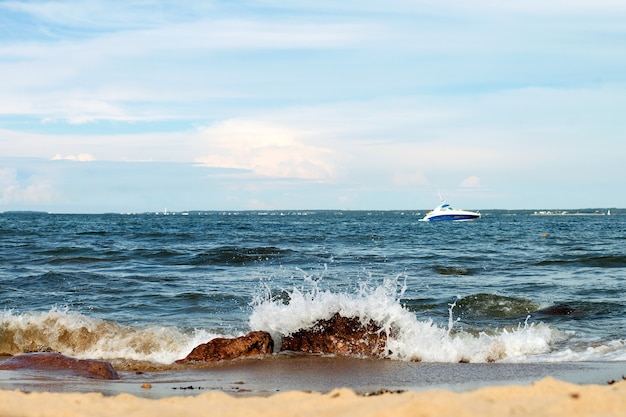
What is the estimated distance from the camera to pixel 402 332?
30.3 ft

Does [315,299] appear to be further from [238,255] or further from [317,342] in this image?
[238,255]

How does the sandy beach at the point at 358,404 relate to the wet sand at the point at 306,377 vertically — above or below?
above

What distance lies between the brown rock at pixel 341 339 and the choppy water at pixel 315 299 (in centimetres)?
13

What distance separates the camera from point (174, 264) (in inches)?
841

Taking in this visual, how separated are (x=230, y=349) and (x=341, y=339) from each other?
1478mm

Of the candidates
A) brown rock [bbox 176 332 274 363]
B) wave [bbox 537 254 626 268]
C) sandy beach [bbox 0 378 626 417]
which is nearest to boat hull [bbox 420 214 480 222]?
wave [bbox 537 254 626 268]

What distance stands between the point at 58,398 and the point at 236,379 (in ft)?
8.46

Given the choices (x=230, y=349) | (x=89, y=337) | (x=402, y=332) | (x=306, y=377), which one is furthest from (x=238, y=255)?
(x=306, y=377)

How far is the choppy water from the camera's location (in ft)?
30.9

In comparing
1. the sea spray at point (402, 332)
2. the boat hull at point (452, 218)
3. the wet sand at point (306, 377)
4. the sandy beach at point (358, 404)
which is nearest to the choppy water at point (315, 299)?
the sea spray at point (402, 332)

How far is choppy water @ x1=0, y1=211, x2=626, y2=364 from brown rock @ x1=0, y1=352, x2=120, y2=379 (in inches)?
63.8

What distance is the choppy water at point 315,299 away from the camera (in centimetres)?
941

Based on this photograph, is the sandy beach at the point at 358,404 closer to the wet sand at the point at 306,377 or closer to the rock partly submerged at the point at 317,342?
the wet sand at the point at 306,377

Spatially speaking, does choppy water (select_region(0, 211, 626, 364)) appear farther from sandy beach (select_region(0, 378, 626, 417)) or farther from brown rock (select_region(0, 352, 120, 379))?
sandy beach (select_region(0, 378, 626, 417))
